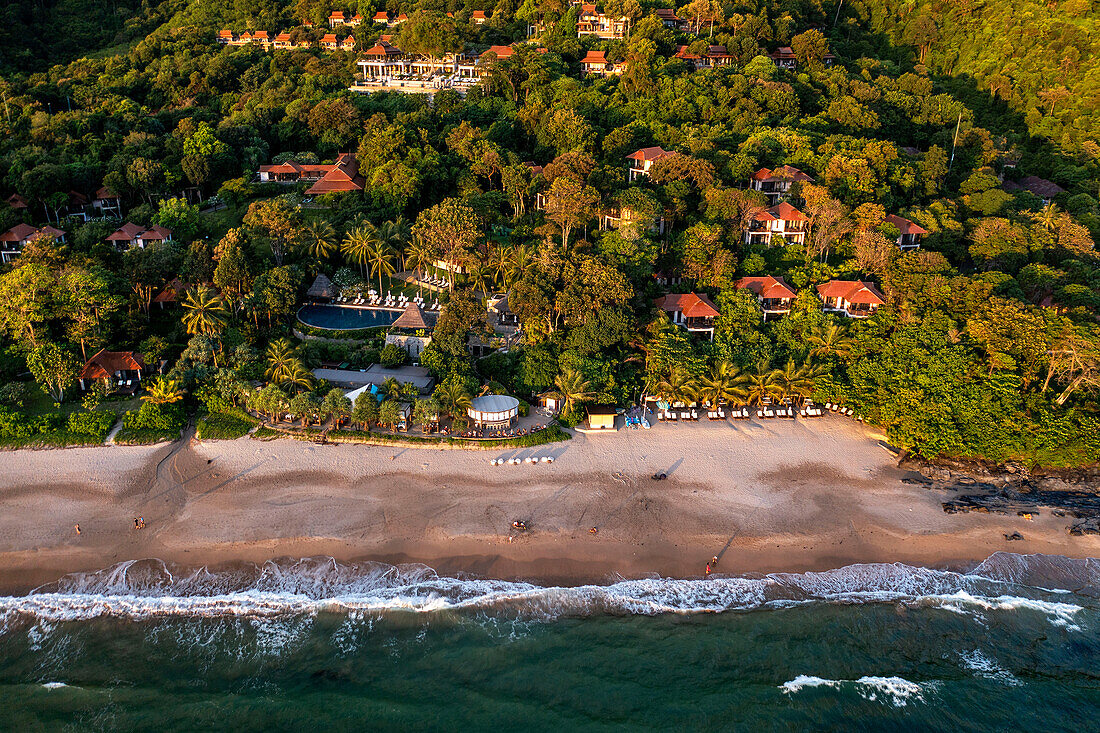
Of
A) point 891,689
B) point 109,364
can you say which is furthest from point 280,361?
point 891,689

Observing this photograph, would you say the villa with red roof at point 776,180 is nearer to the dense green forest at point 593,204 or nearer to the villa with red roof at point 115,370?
the dense green forest at point 593,204

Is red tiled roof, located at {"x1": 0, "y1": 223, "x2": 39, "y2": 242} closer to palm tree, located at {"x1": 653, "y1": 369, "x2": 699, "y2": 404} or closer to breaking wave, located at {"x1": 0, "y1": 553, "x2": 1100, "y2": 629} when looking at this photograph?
breaking wave, located at {"x1": 0, "y1": 553, "x2": 1100, "y2": 629}

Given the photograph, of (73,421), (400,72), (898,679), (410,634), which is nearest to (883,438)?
(898,679)

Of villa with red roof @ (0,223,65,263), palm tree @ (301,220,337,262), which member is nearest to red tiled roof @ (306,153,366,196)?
palm tree @ (301,220,337,262)

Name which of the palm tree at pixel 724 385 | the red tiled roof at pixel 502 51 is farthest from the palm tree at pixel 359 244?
the red tiled roof at pixel 502 51

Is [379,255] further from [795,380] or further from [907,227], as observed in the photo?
[907,227]
